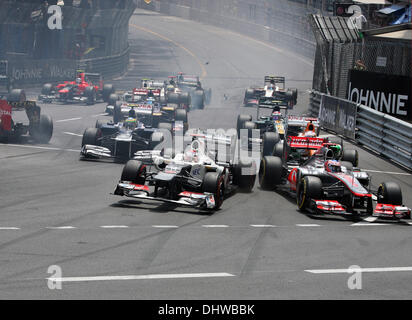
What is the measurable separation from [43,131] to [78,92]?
1567 cm

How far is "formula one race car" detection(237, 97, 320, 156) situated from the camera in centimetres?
2226

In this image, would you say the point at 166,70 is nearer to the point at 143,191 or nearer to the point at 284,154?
the point at 284,154

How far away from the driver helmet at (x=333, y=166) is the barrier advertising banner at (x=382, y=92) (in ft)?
31.4

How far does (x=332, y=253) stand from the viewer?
12594mm

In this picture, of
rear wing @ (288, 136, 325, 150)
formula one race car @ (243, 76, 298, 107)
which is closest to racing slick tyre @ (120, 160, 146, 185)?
rear wing @ (288, 136, 325, 150)

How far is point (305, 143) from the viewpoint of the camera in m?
20.2

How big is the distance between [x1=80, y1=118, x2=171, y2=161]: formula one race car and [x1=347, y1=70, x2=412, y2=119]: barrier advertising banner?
25.5ft

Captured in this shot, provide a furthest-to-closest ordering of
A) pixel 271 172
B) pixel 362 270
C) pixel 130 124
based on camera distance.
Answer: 1. pixel 130 124
2. pixel 271 172
3. pixel 362 270

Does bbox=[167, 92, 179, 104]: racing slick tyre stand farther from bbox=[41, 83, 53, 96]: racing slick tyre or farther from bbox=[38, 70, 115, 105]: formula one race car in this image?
bbox=[41, 83, 53, 96]: racing slick tyre

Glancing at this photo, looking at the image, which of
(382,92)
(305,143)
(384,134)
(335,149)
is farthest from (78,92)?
(335,149)

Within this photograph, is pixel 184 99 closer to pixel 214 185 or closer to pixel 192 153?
pixel 192 153

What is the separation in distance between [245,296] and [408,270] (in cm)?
308

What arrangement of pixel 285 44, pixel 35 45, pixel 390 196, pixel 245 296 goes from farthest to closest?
1. pixel 285 44
2. pixel 35 45
3. pixel 390 196
4. pixel 245 296
